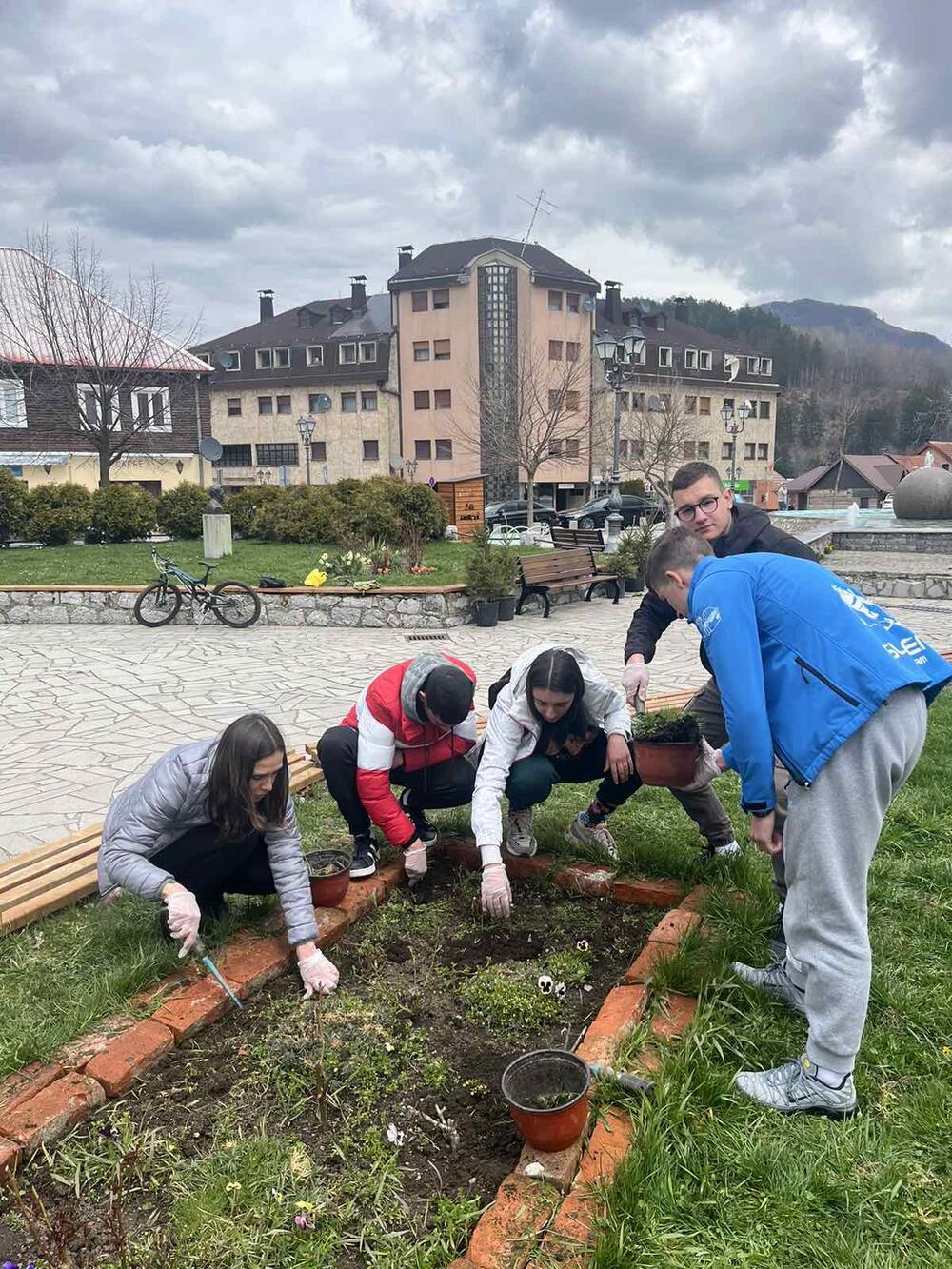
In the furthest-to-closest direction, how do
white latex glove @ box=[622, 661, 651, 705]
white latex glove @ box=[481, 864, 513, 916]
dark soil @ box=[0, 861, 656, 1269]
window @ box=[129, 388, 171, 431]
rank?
1. window @ box=[129, 388, 171, 431]
2. white latex glove @ box=[622, 661, 651, 705]
3. white latex glove @ box=[481, 864, 513, 916]
4. dark soil @ box=[0, 861, 656, 1269]

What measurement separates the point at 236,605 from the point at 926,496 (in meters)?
19.3

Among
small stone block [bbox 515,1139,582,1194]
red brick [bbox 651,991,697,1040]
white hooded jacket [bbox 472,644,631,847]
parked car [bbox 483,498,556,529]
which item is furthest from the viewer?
parked car [bbox 483,498,556,529]

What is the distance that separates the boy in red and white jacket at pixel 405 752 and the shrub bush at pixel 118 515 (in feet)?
53.7

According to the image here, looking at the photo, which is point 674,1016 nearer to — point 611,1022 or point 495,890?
point 611,1022

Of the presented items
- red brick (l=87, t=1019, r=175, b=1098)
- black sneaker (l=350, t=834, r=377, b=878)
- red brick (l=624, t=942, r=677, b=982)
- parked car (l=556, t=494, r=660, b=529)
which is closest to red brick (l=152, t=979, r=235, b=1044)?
red brick (l=87, t=1019, r=175, b=1098)

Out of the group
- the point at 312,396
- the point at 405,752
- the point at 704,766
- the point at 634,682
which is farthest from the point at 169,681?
the point at 312,396

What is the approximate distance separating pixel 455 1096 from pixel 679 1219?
631 mm

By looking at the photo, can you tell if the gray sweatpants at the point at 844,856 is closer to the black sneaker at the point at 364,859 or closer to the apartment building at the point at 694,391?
the black sneaker at the point at 364,859

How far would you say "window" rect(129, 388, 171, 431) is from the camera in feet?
89.5

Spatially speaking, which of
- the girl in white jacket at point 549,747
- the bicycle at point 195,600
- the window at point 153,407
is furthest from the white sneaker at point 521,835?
the window at point 153,407

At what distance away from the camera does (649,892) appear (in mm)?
3166

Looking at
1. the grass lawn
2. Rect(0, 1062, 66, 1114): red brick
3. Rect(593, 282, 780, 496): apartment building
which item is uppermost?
Rect(593, 282, 780, 496): apartment building

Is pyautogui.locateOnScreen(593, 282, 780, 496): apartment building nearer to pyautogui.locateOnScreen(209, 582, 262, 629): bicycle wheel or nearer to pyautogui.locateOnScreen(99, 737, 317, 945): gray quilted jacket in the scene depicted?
pyautogui.locateOnScreen(209, 582, 262, 629): bicycle wheel

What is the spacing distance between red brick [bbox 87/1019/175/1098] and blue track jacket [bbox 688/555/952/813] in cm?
169
